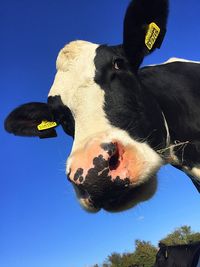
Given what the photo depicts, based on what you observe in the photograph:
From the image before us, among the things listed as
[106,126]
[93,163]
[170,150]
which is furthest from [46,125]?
[93,163]

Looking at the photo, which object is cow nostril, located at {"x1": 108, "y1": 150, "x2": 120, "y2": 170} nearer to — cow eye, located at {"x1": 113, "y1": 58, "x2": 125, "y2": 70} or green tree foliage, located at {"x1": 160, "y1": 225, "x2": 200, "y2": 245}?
cow eye, located at {"x1": 113, "y1": 58, "x2": 125, "y2": 70}

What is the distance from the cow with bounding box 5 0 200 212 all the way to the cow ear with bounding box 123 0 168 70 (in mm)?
11

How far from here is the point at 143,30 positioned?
580cm

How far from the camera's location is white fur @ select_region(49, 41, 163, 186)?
15.6 feet

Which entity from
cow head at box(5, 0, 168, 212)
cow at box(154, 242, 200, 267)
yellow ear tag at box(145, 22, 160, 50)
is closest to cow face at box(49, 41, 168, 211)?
cow head at box(5, 0, 168, 212)

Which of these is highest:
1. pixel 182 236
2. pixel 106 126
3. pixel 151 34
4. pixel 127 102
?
pixel 151 34

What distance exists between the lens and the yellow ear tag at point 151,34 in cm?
579

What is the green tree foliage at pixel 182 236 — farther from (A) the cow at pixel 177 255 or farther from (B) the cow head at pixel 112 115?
(B) the cow head at pixel 112 115

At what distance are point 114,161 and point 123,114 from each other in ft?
2.78

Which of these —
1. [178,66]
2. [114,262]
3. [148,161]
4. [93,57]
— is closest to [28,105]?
[93,57]

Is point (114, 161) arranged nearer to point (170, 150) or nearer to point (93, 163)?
point (93, 163)

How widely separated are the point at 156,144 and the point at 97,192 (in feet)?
4.27

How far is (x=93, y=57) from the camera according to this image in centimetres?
580

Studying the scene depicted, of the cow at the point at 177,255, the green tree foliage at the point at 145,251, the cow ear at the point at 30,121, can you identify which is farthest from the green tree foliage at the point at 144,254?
the cow ear at the point at 30,121
